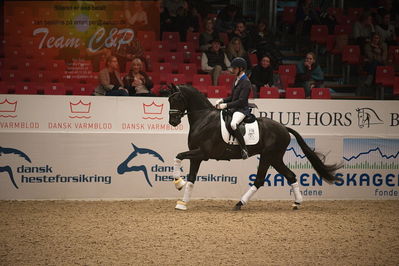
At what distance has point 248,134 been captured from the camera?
930 cm

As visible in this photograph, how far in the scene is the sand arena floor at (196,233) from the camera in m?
6.32

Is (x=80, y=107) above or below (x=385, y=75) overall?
below

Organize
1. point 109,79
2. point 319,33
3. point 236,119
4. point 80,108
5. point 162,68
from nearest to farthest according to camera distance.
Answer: point 236,119
point 80,108
point 109,79
point 162,68
point 319,33

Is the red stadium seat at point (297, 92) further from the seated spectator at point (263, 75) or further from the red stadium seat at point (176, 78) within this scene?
the red stadium seat at point (176, 78)

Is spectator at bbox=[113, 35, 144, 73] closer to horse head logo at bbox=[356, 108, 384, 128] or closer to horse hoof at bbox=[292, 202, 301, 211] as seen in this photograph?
A: horse head logo at bbox=[356, 108, 384, 128]

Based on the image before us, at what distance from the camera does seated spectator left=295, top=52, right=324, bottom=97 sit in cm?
1265

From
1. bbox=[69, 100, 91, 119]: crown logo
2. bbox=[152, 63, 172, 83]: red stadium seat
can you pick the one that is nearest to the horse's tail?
bbox=[69, 100, 91, 119]: crown logo

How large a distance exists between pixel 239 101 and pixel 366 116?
297 cm

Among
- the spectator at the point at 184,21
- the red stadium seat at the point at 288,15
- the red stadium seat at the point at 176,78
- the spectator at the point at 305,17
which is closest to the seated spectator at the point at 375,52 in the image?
the spectator at the point at 305,17

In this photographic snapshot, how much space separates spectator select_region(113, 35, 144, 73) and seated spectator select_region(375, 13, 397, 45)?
21.1 ft

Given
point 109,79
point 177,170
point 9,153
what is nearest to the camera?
point 177,170

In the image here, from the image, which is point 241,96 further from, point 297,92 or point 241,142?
point 297,92

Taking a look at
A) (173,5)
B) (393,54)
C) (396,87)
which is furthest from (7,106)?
(393,54)

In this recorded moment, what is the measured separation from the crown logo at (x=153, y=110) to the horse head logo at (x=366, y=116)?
3.68 metres
